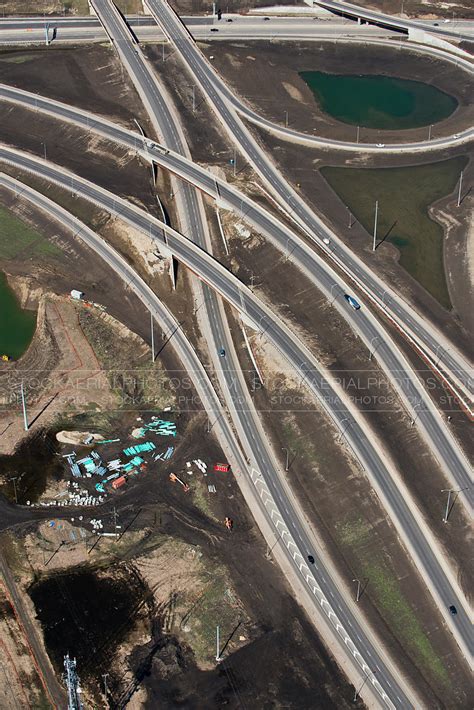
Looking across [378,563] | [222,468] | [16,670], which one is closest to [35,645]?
[16,670]

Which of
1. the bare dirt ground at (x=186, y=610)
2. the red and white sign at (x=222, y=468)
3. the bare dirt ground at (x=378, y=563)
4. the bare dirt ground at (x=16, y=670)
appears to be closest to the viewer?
the bare dirt ground at (x=16, y=670)

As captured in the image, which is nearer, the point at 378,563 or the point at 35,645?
the point at 35,645

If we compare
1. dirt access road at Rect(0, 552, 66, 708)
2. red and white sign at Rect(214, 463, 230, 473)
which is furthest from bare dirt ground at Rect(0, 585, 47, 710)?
red and white sign at Rect(214, 463, 230, 473)

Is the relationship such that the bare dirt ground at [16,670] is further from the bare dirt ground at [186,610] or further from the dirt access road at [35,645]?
the bare dirt ground at [186,610]

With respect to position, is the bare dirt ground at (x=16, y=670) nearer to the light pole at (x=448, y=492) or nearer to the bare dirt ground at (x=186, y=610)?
the bare dirt ground at (x=186, y=610)

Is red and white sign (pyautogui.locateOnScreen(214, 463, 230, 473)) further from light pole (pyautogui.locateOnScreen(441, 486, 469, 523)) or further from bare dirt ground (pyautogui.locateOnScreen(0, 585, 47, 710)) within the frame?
bare dirt ground (pyautogui.locateOnScreen(0, 585, 47, 710))

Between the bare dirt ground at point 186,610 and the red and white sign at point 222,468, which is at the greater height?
the red and white sign at point 222,468

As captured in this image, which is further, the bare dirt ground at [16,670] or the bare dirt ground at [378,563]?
the bare dirt ground at [378,563]

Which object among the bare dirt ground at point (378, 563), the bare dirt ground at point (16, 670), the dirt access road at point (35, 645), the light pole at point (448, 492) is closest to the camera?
the bare dirt ground at point (16, 670)

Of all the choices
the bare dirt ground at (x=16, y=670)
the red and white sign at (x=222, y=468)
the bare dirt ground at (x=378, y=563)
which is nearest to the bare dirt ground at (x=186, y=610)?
the red and white sign at (x=222, y=468)

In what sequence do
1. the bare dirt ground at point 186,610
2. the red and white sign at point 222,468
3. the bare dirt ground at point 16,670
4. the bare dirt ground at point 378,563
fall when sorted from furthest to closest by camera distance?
the red and white sign at point 222,468 → the bare dirt ground at point 378,563 → the bare dirt ground at point 186,610 → the bare dirt ground at point 16,670

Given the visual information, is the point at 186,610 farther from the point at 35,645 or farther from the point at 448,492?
the point at 448,492
